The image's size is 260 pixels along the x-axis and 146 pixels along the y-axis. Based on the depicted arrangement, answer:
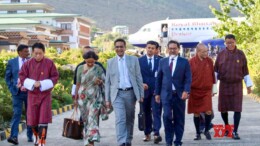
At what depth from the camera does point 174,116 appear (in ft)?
36.2

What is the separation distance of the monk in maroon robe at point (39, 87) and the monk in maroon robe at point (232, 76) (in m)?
3.36

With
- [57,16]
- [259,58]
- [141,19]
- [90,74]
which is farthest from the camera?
[141,19]

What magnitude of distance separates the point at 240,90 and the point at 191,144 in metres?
1.50

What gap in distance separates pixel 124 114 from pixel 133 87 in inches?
18.0

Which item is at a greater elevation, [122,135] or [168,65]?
[168,65]

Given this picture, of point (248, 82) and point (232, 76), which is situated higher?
point (232, 76)

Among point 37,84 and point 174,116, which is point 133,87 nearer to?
point 174,116

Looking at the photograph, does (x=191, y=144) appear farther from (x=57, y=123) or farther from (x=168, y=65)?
(x=57, y=123)

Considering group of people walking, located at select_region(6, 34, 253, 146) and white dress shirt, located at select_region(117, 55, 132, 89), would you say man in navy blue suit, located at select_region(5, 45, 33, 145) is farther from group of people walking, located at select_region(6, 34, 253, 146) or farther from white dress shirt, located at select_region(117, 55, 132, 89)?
white dress shirt, located at select_region(117, 55, 132, 89)

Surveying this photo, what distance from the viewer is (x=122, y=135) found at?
1072cm

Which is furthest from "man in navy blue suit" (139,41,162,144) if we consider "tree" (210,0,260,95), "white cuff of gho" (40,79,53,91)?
"tree" (210,0,260,95)

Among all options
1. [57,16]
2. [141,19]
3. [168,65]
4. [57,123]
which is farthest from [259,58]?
[141,19]

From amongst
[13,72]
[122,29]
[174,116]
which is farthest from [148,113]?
[122,29]

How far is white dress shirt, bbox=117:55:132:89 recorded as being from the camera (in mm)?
10898
